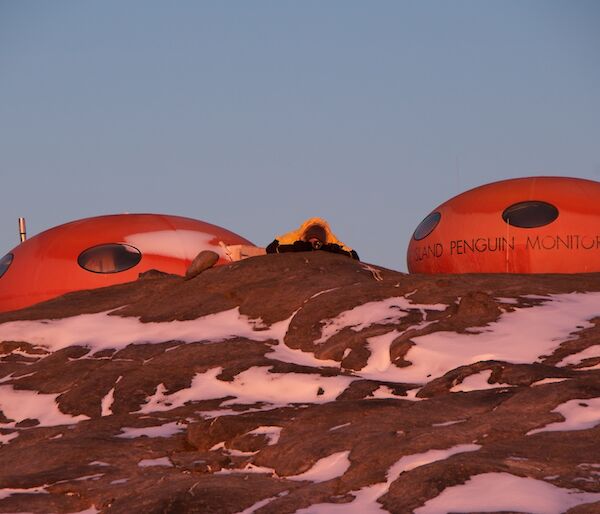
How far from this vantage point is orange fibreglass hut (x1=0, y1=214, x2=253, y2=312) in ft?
131

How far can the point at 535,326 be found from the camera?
2528cm

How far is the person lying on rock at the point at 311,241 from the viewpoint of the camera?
35.3 meters

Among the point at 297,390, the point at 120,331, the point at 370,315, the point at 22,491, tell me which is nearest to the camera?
the point at 22,491

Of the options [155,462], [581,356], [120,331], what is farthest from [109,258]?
[155,462]

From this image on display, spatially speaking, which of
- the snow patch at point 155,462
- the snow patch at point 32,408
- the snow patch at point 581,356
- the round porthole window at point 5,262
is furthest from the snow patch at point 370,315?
the round porthole window at point 5,262

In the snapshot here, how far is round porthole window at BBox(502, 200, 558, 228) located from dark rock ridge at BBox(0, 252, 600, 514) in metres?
5.04

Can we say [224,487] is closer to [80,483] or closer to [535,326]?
[80,483]

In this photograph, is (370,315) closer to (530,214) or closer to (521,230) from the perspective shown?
(521,230)

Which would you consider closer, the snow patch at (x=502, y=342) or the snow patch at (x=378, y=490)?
the snow patch at (x=378, y=490)

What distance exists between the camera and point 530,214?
35.5 m

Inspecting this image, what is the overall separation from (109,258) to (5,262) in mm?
4142

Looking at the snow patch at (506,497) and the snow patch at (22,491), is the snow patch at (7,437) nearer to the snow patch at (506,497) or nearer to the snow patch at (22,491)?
the snow patch at (22,491)

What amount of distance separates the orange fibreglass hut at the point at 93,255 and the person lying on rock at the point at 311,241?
524cm

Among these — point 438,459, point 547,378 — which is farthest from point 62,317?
point 438,459
